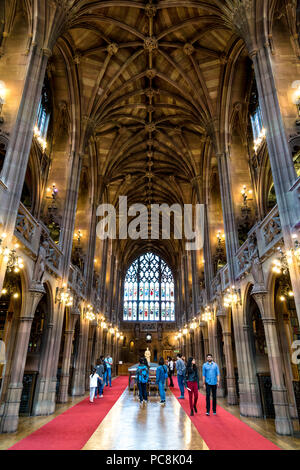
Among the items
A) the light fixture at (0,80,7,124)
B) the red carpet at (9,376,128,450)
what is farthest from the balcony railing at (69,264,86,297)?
the light fixture at (0,80,7,124)

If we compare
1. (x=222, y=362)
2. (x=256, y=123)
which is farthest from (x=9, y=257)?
(x=222, y=362)

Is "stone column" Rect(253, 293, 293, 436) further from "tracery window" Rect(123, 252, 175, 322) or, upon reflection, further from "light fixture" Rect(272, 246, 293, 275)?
"tracery window" Rect(123, 252, 175, 322)

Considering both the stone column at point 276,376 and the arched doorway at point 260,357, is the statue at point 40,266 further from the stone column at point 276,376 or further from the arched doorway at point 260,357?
the arched doorway at point 260,357

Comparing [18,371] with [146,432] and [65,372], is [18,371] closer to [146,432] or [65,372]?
[146,432]

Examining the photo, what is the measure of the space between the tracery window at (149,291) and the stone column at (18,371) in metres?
31.1

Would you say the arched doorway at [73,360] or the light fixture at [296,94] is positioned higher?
the light fixture at [296,94]

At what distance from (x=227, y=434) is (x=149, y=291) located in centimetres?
3360

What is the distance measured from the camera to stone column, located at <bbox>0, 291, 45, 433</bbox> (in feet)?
23.8

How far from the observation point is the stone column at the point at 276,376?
7.41 meters

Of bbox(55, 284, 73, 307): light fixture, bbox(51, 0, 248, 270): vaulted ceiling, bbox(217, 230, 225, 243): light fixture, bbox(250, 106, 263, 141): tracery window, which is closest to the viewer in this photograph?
bbox(55, 284, 73, 307): light fixture

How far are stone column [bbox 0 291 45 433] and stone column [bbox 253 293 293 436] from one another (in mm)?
6763

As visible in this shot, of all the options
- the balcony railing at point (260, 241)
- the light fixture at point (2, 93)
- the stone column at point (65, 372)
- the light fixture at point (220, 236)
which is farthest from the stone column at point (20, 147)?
the light fixture at point (220, 236)

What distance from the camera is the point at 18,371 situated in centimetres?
820
